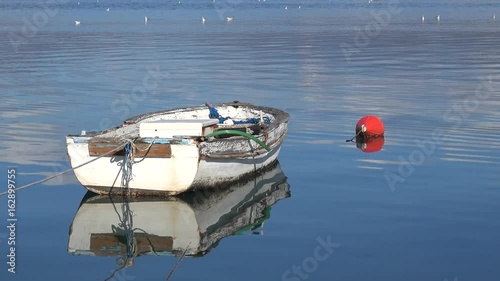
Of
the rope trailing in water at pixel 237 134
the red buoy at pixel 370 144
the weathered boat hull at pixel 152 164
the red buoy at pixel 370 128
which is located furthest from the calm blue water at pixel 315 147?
the rope trailing in water at pixel 237 134

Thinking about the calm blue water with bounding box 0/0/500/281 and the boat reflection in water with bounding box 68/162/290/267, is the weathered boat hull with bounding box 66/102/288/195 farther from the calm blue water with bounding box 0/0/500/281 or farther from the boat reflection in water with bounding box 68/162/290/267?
the calm blue water with bounding box 0/0/500/281

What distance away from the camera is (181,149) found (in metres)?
15.3

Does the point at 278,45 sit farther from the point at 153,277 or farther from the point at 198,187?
the point at 153,277

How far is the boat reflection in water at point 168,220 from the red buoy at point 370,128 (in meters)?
4.72

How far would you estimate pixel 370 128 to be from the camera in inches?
842

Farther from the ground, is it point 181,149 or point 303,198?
point 181,149

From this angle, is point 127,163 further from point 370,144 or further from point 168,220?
point 370,144

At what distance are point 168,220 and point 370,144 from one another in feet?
25.1

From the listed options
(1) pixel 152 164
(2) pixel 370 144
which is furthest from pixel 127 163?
(2) pixel 370 144

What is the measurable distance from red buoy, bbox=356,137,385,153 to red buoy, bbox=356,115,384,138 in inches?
5.1

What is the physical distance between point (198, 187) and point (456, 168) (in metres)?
5.64

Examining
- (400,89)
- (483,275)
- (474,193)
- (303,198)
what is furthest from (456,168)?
(400,89)

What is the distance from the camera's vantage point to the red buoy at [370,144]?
20.5 metres

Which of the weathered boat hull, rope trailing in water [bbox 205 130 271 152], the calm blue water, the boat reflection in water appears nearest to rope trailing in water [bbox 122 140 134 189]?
the weathered boat hull
